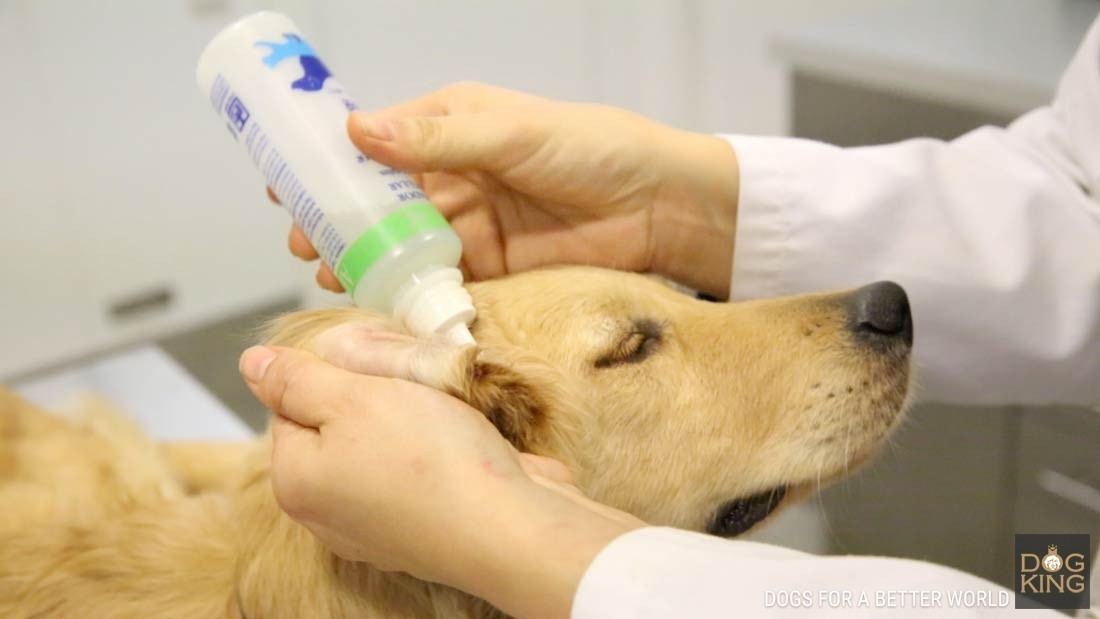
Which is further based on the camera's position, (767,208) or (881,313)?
(767,208)

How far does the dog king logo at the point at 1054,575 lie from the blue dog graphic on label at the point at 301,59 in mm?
767

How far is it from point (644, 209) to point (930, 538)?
83 centimetres

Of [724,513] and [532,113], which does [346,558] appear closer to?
[724,513]

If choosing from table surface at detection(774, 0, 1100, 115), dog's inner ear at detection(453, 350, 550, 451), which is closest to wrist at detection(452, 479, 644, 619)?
dog's inner ear at detection(453, 350, 550, 451)

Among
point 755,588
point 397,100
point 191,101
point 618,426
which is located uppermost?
point 755,588

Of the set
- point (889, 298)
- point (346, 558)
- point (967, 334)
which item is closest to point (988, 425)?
point (967, 334)

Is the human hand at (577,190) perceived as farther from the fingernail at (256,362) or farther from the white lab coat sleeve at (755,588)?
the white lab coat sleeve at (755,588)

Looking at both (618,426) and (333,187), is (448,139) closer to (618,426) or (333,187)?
(333,187)

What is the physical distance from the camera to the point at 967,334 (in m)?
1.08

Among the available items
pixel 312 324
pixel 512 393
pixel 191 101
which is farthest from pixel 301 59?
pixel 191 101

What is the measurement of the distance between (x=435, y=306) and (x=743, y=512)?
34cm

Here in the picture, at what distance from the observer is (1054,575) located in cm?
95

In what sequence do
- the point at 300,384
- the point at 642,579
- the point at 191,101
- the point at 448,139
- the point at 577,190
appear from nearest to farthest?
1. the point at 642,579
2. the point at 300,384
3. the point at 448,139
4. the point at 577,190
5. the point at 191,101

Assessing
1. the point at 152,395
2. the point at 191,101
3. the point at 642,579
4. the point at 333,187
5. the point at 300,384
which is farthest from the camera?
the point at 191,101
